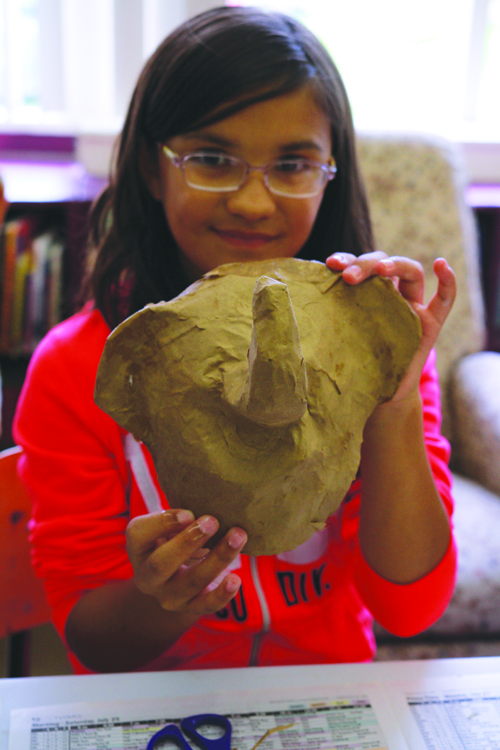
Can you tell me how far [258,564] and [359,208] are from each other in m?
0.61

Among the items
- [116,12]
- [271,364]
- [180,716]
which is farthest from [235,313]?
[116,12]

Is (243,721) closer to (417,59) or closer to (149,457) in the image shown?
(149,457)

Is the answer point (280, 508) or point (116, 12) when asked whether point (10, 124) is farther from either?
point (280, 508)

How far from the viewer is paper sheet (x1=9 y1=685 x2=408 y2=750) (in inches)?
30.0

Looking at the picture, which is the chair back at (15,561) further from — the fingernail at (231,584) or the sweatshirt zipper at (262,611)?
the fingernail at (231,584)

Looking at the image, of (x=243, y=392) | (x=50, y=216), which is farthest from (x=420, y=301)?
(x=50, y=216)

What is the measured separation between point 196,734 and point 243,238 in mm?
637

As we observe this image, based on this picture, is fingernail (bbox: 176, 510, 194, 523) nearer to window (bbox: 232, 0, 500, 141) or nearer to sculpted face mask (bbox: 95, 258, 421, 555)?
sculpted face mask (bbox: 95, 258, 421, 555)

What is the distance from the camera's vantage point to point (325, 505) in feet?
2.29

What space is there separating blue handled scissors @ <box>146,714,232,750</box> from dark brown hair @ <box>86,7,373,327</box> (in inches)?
23.0

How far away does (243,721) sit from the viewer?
799 mm

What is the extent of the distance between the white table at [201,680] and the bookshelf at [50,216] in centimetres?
156

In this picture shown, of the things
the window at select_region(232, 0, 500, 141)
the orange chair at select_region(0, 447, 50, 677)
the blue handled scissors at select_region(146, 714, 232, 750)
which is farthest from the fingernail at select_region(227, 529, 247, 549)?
the window at select_region(232, 0, 500, 141)

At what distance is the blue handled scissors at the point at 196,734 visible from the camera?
0.76 m
